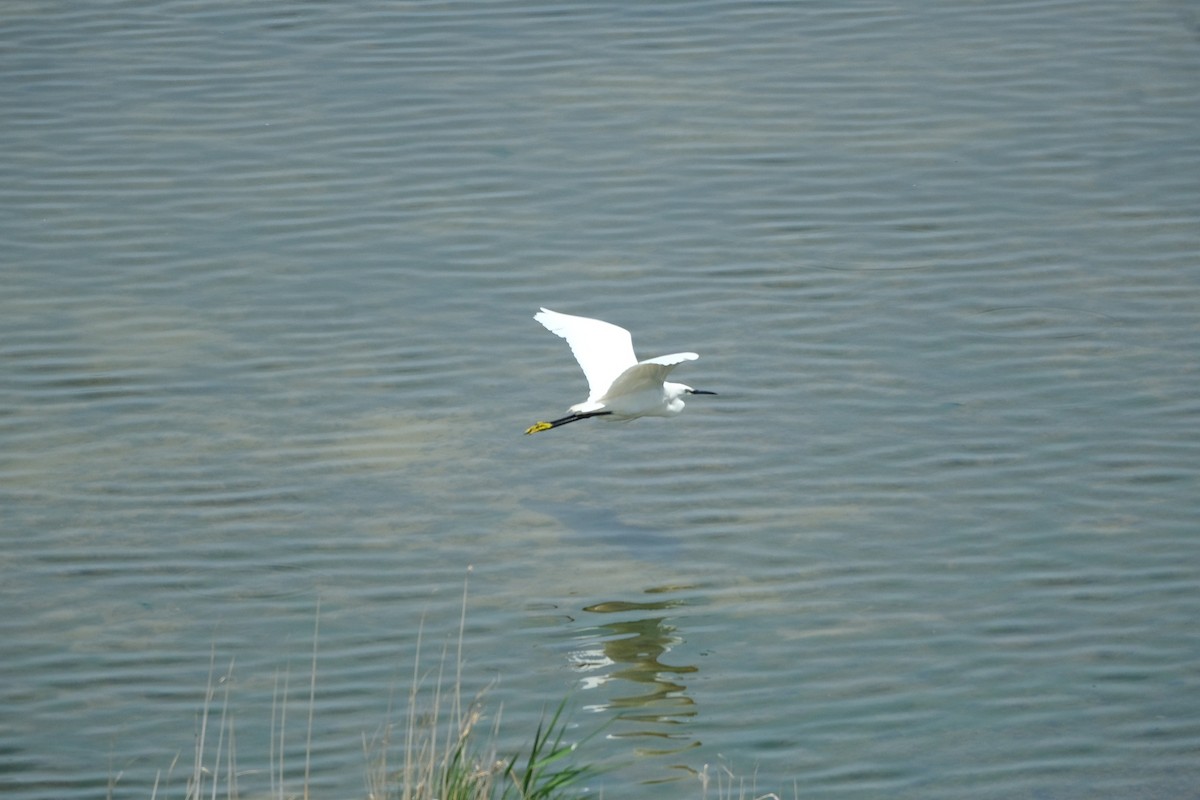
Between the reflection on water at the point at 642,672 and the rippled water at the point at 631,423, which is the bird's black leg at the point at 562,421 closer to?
the rippled water at the point at 631,423

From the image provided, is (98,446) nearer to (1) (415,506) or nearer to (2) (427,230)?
(1) (415,506)

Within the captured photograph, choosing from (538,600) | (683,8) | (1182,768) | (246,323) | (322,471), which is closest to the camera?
(1182,768)

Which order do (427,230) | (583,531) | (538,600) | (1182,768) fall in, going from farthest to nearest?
(427,230), (583,531), (538,600), (1182,768)

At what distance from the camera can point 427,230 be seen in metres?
9.12

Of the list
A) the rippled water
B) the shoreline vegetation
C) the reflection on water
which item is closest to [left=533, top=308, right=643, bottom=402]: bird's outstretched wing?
the rippled water

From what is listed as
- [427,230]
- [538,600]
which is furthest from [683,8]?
[538,600]

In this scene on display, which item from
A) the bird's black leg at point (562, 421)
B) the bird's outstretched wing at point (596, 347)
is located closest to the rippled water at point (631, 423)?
the bird's black leg at point (562, 421)

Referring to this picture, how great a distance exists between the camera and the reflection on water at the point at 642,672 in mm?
5348

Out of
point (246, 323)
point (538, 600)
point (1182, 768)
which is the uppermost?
point (246, 323)

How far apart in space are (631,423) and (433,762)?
3996 mm

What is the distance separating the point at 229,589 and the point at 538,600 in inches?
44.4

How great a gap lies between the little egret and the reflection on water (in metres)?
0.93

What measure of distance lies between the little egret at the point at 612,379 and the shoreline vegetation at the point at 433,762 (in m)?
1.57

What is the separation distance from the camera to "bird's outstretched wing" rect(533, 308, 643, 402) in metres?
6.97
